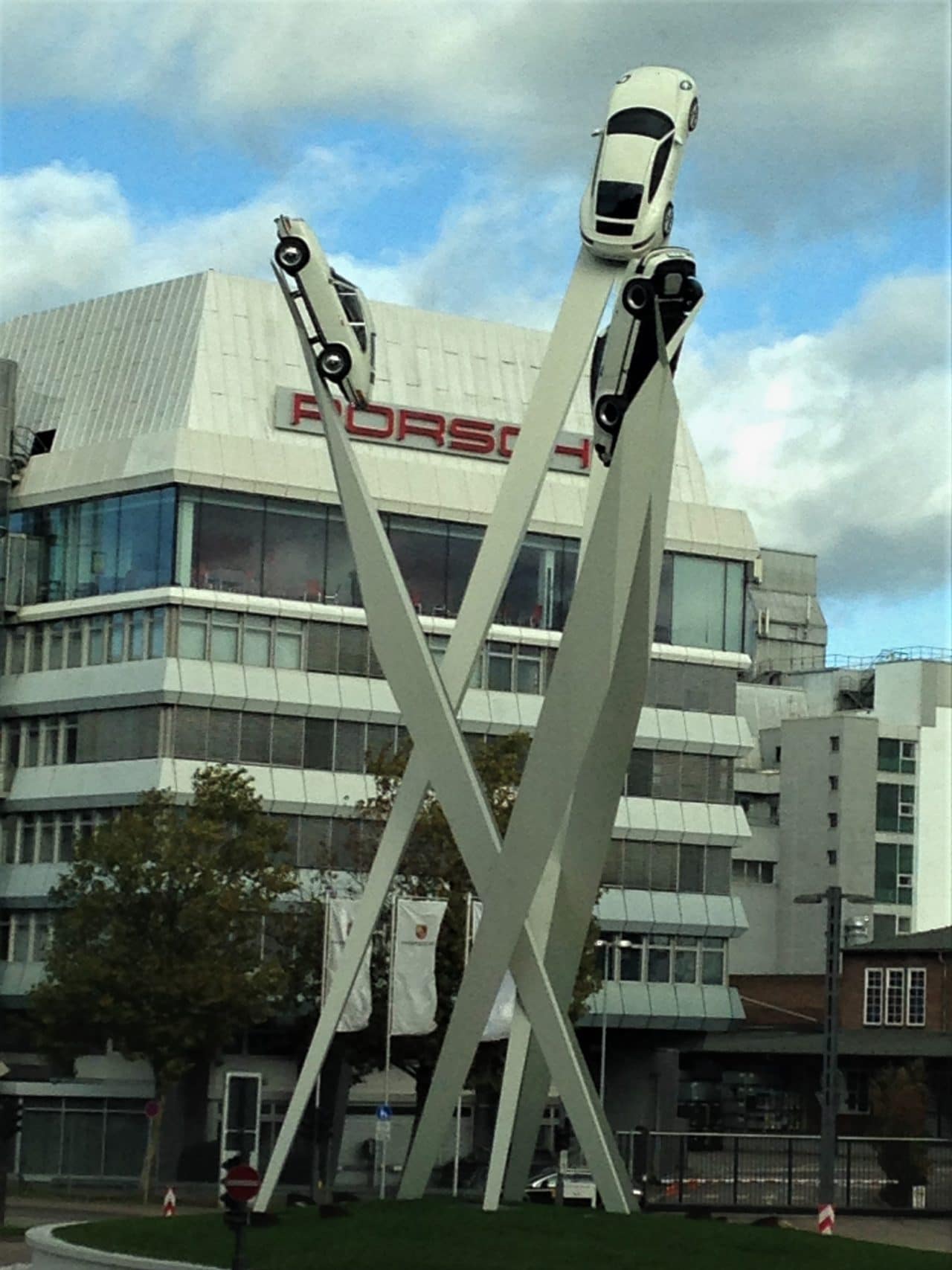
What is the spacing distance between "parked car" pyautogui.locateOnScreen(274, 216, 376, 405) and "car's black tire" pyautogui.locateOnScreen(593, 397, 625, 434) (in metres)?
3.92

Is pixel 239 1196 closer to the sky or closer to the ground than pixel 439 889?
closer to the ground

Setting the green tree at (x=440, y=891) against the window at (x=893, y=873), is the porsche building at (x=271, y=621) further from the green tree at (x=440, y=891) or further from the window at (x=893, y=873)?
the window at (x=893, y=873)

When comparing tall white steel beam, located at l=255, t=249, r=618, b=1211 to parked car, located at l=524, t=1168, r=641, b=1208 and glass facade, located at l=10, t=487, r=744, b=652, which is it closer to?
parked car, located at l=524, t=1168, r=641, b=1208

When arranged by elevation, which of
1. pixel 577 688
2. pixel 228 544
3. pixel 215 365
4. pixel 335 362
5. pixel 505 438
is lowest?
pixel 577 688

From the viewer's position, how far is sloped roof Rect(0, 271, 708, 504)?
8419 centimetres

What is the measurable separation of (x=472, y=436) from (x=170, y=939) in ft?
83.5

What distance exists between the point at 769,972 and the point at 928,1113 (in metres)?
22.0

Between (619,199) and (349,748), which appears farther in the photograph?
(349,748)

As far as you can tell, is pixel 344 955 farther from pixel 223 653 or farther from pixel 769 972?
pixel 769 972

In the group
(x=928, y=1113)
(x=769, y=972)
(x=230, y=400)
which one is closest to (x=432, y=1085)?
(x=230, y=400)

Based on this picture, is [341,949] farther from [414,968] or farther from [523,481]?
[523,481]

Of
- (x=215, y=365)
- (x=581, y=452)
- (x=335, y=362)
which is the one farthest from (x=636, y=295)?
Answer: (x=581, y=452)

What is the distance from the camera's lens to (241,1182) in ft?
96.1

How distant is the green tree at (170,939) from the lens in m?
67.3
